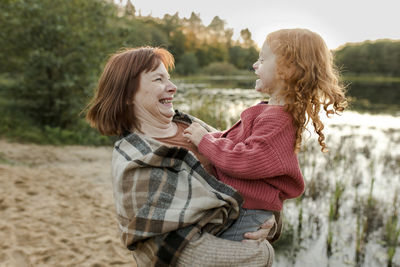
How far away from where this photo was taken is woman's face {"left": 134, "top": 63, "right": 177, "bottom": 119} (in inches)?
63.8

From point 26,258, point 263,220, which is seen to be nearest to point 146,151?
point 263,220

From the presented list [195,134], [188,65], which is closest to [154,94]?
[195,134]

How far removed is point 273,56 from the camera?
4.61 ft

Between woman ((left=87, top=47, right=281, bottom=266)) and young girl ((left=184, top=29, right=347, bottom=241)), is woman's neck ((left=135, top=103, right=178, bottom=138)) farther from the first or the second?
young girl ((left=184, top=29, right=347, bottom=241))

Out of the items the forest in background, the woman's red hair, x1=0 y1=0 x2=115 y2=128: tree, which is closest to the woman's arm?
the woman's red hair

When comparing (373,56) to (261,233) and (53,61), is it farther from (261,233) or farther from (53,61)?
(261,233)

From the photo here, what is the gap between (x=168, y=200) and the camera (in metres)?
1.36

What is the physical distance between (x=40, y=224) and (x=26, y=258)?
2.51ft

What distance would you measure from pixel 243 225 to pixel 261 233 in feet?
0.28

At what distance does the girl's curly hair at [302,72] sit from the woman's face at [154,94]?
0.52m

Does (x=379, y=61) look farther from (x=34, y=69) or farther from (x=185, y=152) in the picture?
(x=185, y=152)

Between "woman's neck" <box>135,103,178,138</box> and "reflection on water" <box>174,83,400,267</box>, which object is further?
"reflection on water" <box>174,83,400,267</box>

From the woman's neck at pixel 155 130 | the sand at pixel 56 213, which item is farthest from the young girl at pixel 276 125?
the sand at pixel 56 213

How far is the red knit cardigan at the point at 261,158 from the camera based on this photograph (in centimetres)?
134
